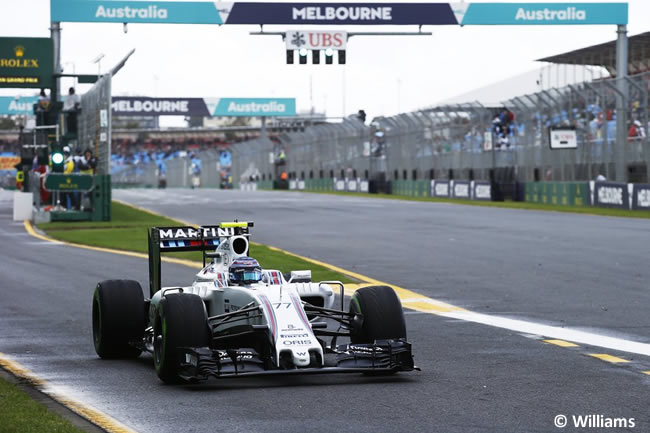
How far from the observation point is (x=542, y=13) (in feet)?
136

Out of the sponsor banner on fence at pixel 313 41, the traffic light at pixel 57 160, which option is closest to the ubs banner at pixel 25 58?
the traffic light at pixel 57 160

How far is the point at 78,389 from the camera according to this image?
8.41 m

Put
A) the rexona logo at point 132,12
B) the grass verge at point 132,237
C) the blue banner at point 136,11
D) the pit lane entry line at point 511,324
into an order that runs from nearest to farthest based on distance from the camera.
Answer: the pit lane entry line at point 511,324, the grass verge at point 132,237, the blue banner at point 136,11, the rexona logo at point 132,12

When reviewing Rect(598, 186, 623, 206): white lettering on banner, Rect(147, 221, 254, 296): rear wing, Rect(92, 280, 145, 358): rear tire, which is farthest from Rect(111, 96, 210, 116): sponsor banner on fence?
Rect(92, 280, 145, 358): rear tire

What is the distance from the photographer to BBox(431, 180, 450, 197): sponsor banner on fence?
49531 mm

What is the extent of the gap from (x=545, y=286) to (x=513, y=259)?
395 centimetres

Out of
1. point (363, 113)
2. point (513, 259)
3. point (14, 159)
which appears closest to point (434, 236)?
point (513, 259)

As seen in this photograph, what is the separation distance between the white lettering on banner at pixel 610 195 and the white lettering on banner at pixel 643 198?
0.91 metres

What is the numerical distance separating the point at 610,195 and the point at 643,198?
1945 mm

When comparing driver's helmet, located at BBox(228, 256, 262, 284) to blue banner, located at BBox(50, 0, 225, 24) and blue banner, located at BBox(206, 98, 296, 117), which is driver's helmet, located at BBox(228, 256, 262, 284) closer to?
blue banner, located at BBox(50, 0, 225, 24)

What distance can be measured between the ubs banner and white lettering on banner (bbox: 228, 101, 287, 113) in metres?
64.6

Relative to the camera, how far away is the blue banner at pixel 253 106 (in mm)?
101062

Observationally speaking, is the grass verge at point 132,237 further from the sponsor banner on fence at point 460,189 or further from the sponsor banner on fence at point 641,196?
the sponsor banner on fence at point 460,189

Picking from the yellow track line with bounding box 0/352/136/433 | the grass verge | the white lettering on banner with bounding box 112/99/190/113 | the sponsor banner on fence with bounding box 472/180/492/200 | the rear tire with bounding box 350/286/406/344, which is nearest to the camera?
the yellow track line with bounding box 0/352/136/433
